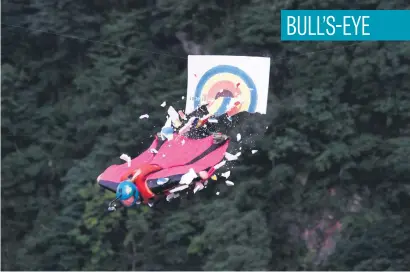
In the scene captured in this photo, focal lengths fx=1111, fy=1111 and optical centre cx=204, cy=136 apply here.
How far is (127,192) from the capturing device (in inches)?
470

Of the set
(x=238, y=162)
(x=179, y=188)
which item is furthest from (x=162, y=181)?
(x=238, y=162)

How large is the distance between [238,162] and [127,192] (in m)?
10.6

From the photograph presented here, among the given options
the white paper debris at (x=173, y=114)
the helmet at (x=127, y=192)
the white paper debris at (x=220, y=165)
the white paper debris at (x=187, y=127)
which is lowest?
the helmet at (x=127, y=192)

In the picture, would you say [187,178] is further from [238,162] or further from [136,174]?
[238,162]

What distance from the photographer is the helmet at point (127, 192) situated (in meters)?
11.9

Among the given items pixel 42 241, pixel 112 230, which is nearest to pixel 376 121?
pixel 112 230

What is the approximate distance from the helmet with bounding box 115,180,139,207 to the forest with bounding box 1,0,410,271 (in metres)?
9.02

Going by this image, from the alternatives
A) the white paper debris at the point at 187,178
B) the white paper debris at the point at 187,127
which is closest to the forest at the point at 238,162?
the white paper debris at the point at 187,127

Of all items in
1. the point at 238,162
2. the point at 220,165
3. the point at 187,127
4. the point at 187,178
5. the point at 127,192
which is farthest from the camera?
the point at 238,162

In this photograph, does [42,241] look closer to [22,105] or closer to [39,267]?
[39,267]

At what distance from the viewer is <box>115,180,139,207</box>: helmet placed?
11945 mm

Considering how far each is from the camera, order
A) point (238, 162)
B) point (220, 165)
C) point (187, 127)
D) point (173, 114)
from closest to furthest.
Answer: point (220, 165) → point (187, 127) → point (173, 114) → point (238, 162)

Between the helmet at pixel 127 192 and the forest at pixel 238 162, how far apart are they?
355 inches

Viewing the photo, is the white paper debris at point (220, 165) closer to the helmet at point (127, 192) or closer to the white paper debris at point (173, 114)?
the white paper debris at point (173, 114)
